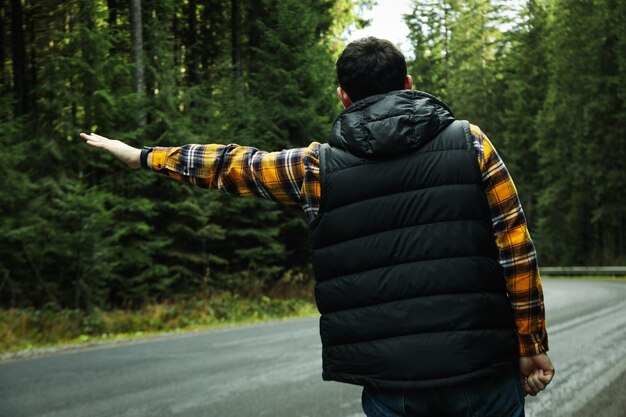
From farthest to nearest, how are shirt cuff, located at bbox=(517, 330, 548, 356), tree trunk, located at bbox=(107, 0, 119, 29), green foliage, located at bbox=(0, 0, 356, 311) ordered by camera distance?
tree trunk, located at bbox=(107, 0, 119, 29) < green foliage, located at bbox=(0, 0, 356, 311) < shirt cuff, located at bbox=(517, 330, 548, 356)

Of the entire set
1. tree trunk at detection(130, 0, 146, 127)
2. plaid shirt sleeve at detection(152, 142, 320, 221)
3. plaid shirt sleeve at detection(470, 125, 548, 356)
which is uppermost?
tree trunk at detection(130, 0, 146, 127)

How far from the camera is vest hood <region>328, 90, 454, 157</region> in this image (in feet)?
6.81

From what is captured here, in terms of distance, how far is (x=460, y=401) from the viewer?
→ 6.68ft

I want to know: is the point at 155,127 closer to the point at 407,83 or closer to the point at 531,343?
the point at 407,83

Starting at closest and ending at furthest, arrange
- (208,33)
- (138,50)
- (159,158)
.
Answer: (159,158) → (138,50) → (208,33)

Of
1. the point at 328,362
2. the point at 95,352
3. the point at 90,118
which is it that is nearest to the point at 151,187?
the point at 90,118

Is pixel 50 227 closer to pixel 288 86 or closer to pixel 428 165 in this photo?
pixel 288 86

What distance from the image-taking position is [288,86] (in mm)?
20141

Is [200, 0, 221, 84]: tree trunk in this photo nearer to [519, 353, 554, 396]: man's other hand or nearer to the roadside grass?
the roadside grass

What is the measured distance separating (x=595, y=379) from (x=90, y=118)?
12.6 m

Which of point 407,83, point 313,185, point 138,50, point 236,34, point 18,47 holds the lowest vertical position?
point 313,185

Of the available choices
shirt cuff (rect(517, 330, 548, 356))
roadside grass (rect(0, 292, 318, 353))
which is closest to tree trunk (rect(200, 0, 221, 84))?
roadside grass (rect(0, 292, 318, 353))

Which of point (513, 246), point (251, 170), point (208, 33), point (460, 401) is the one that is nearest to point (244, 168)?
point (251, 170)

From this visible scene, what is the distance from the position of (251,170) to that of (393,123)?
636 mm
